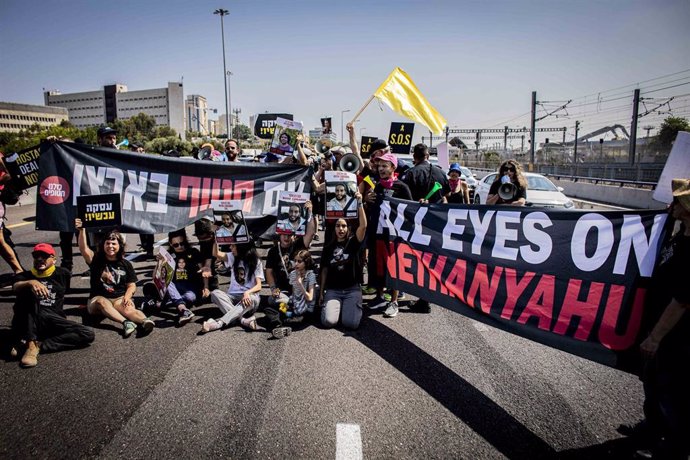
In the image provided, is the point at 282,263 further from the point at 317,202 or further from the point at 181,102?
the point at 181,102

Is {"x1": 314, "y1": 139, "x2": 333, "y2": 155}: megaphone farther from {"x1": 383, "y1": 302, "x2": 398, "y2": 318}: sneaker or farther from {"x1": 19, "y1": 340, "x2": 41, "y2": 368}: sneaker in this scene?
{"x1": 19, "y1": 340, "x2": 41, "y2": 368}: sneaker

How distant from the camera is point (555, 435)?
9.66ft

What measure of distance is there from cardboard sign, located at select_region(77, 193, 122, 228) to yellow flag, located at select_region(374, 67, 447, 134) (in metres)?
4.04

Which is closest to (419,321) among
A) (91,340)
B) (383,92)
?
(383,92)

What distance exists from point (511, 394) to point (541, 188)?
11.1 meters

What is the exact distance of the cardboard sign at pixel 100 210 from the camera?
17.0 ft

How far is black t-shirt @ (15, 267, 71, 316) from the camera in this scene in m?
4.13

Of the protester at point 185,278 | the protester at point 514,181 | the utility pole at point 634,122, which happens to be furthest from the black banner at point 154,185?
the utility pole at point 634,122

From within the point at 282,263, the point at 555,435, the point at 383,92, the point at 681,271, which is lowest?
the point at 555,435

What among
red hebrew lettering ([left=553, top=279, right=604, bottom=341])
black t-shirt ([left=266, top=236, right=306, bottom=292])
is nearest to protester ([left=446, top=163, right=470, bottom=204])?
black t-shirt ([left=266, top=236, right=306, bottom=292])

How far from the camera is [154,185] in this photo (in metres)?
6.12

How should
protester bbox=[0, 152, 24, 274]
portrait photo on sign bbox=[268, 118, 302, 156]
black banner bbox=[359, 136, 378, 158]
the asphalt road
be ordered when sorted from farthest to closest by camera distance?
black banner bbox=[359, 136, 378, 158], portrait photo on sign bbox=[268, 118, 302, 156], protester bbox=[0, 152, 24, 274], the asphalt road

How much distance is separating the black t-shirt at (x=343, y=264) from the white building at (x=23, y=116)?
154 metres

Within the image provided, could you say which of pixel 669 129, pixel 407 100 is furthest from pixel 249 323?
pixel 669 129
